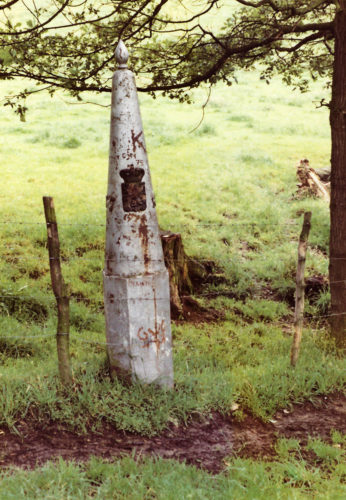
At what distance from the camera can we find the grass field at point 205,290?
4.16 meters

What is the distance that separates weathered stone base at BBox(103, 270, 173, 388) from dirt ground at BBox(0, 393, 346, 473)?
63 cm

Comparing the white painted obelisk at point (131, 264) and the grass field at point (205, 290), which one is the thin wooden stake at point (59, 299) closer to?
the grass field at point (205, 290)

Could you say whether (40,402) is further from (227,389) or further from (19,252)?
(19,252)

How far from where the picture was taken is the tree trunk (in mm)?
6824

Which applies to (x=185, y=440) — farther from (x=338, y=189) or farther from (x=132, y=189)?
(x=338, y=189)

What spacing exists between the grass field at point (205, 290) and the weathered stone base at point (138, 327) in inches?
7.2

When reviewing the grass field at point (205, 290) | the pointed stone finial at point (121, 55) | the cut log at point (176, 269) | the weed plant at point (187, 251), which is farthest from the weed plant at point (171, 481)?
the cut log at point (176, 269)

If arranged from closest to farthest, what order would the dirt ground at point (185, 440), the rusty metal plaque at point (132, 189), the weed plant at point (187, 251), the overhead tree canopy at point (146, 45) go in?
the dirt ground at point (185, 440) → the weed plant at point (187, 251) → the rusty metal plaque at point (132, 189) → the overhead tree canopy at point (146, 45)

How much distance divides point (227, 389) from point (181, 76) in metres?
4.82

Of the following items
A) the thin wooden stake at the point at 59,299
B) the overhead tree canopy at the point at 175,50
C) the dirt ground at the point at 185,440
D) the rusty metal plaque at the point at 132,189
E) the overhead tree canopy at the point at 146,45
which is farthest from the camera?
the overhead tree canopy at the point at 146,45

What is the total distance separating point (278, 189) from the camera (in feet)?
47.8

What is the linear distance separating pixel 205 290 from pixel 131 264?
4.24 metres

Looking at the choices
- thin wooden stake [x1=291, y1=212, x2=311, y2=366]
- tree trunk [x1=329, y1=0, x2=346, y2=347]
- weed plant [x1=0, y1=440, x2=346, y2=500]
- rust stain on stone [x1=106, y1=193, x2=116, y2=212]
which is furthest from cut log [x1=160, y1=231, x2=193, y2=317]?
weed plant [x1=0, y1=440, x2=346, y2=500]

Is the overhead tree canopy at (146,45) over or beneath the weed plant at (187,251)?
over
